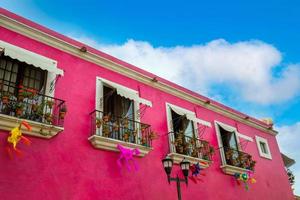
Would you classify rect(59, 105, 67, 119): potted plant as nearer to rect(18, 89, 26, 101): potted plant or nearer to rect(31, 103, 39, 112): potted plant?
rect(31, 103, 39, 112): potted plant

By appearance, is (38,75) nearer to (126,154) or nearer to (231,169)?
(126,154)

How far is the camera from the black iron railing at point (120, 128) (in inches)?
307

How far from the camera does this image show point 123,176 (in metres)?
7.90

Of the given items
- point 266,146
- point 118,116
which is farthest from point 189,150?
point 266,146

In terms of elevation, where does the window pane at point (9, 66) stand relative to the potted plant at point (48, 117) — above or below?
above

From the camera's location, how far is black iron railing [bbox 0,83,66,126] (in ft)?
21.4

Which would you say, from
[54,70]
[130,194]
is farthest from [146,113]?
[54,70]

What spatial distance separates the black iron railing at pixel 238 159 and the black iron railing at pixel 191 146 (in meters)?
1.16

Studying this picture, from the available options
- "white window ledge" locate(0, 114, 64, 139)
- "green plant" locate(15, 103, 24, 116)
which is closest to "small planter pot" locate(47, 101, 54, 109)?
"white window ledge" locate(0, 114, 64, 139)

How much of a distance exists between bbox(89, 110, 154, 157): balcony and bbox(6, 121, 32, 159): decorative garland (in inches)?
65.9

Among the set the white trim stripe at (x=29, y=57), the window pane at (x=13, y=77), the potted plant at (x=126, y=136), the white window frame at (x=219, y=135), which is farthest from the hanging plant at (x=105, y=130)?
the white window frame at (x=219, y=135)

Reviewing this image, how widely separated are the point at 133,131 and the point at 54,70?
2.82 meters

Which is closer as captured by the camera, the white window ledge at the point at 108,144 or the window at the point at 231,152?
the white window ledge at the point at 108,144

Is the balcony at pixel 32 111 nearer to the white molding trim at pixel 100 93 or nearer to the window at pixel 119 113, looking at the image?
the window at pixel 119 113
